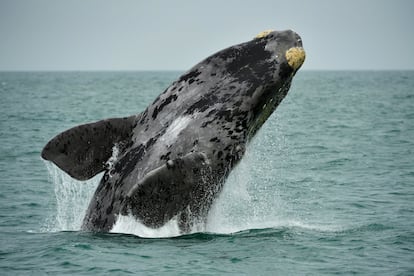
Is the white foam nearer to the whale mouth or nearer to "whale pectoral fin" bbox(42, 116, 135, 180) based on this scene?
"whale pectoral fin" bbox(42, 116, 135, 180)

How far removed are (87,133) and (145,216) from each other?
5.06 feet

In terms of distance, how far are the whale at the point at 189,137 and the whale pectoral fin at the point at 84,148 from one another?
0.5 inches

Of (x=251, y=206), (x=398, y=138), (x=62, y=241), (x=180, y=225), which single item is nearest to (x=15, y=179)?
(x=251, y=206)

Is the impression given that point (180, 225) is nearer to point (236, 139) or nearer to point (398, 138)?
point (236, 139)

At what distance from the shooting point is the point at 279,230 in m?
13.0

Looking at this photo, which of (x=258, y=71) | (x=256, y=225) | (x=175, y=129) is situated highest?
(x=258, y=71)

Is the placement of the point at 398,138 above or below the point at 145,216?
above

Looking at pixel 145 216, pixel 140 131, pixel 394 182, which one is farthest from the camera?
pixel 394 182

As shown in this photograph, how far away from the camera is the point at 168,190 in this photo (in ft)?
34.0

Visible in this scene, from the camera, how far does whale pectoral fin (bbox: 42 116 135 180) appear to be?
36.8 feet

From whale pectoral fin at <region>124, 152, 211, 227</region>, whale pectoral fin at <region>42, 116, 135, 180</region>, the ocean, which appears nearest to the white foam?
the ocean

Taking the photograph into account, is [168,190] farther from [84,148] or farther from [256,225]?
[256,225]

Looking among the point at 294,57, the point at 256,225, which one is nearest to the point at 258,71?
the point at 294,57

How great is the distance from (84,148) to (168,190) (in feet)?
5.31
